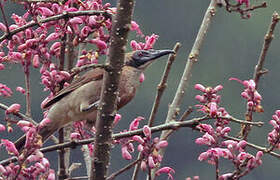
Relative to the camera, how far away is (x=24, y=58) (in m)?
4.46

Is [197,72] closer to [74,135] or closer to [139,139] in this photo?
[74,135]

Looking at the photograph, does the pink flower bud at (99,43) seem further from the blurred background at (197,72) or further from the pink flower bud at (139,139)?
the blurred background at (197,72)

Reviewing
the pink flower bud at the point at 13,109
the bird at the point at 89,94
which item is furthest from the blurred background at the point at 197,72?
the pink flower bud at the point at 13,109

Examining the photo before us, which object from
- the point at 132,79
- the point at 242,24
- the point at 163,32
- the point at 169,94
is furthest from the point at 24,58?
the point at 242,24

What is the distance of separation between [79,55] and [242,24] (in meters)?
27.4

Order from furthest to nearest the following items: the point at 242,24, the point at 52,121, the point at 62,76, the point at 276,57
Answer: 1. the point at 242,24
2. the point at 276,57
3. the point at 52,121
4. the point at 62,76

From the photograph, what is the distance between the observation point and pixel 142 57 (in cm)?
544

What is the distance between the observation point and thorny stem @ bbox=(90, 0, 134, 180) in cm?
364

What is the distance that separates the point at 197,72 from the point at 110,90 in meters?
23.3

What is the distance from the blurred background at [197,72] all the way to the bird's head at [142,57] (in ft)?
50.4

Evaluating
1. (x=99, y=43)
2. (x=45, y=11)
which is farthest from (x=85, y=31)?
(x=45, y=11)

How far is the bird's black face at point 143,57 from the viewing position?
5.24 metres

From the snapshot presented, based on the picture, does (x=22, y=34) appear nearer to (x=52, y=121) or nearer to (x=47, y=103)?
(x=47, y=103)

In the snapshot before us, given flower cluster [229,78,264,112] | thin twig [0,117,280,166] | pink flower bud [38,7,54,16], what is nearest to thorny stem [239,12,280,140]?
flower cluster [229,78,264,112]
